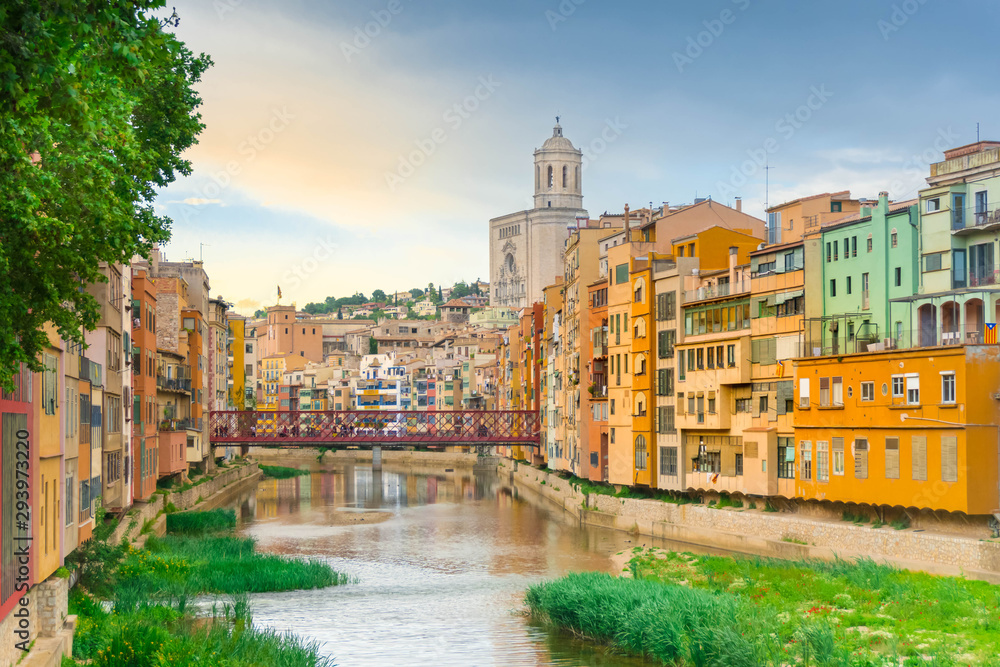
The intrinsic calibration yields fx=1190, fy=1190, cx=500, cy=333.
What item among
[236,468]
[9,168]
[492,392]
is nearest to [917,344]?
[9,168]

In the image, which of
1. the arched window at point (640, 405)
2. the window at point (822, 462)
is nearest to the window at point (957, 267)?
the window at point (822, 462)

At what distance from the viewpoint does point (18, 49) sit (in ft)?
35.6

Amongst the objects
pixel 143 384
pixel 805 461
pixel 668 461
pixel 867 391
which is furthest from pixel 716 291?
pixel 143 384

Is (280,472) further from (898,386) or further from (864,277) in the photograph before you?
(898,386)

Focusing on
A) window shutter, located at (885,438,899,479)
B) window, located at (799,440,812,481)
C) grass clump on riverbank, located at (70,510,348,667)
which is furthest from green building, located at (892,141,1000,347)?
grass clump on riverbank, located at (70,510,348,667)

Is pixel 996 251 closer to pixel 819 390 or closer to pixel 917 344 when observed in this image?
pixel 917 344

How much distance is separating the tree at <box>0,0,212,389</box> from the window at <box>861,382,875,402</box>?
94.0ft

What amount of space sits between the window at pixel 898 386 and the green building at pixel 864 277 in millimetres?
2671

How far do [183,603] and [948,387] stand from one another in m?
23.1

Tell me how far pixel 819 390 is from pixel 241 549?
71.2 feet

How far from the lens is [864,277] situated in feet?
144

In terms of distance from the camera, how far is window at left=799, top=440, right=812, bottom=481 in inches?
1694

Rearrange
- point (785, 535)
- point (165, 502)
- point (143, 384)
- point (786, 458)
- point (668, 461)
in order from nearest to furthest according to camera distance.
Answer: point (785, 535), point (786, 458), point (143, 384), point (668, 461), point (165, 502)

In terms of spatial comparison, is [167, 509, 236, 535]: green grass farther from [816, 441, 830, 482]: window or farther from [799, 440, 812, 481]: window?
[816, 441, 830, 482]: window
